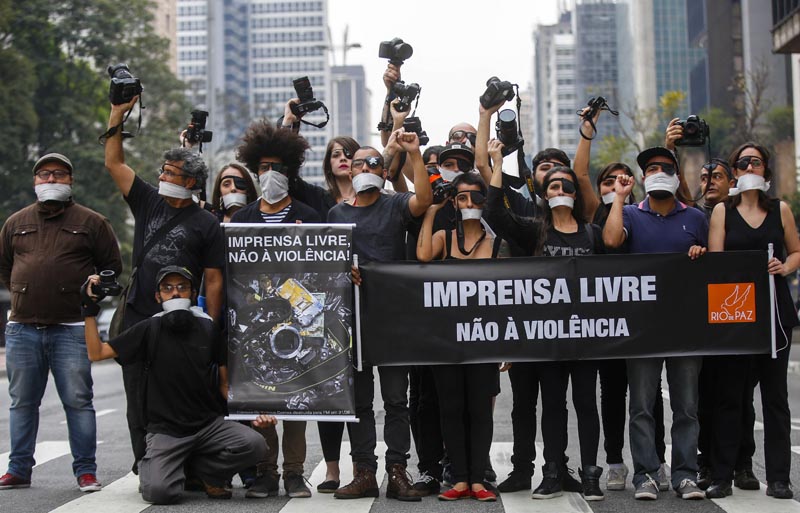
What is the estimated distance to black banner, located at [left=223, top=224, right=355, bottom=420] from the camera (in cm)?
778

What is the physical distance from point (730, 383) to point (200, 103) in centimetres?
7426

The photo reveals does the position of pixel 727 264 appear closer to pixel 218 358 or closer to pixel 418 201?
pixel 418 201

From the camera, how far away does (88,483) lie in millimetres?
8094

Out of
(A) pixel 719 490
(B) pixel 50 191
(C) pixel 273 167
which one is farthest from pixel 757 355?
(B) pixel 50 191

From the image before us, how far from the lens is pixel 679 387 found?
25.5ft

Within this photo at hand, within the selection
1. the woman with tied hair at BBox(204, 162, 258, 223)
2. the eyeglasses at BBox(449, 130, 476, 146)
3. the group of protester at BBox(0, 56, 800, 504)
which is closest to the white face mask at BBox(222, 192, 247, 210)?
the woman with tied hair at BBox(204, 162, 258, 223)

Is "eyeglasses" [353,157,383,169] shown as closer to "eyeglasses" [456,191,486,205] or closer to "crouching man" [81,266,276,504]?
"eyeglasses" [456,191,486,205]

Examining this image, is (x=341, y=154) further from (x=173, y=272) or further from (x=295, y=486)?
(x=295, y=486)

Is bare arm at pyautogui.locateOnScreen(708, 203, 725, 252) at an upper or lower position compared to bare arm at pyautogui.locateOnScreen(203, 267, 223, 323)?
upper

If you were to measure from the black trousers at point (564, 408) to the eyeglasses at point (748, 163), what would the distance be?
159 cm

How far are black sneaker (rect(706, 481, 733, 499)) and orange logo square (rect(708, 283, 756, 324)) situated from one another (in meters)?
1.06

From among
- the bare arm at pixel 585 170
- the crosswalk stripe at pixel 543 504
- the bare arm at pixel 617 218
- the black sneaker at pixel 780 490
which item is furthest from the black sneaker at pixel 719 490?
the bare arm at pixel 585 170

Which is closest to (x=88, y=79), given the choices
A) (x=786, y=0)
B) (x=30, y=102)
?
(x=30, y=102)

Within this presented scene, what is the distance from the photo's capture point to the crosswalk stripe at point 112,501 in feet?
23.9
